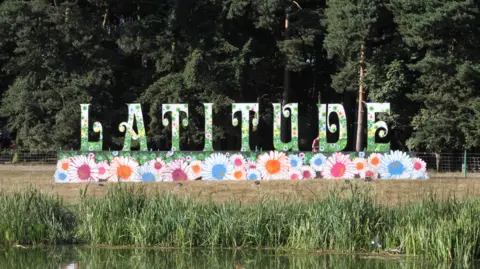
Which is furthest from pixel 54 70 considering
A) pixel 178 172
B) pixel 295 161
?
pixel 295 161

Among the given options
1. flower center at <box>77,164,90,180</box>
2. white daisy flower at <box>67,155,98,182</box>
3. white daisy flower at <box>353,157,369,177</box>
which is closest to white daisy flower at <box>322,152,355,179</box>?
white daisy flower at <box>353,157,369,177</box>

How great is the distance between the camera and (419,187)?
26.4m

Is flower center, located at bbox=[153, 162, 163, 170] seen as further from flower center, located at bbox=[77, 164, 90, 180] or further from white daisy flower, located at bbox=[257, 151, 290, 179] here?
white daisy flower, located at bbox=[257, 151, 290, 179]

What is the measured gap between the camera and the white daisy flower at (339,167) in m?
28.8

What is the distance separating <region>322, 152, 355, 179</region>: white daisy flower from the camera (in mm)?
28766

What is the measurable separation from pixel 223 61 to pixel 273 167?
14.0m

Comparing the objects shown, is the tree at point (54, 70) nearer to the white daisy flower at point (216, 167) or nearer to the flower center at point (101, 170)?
the flower center at point (101, 170)

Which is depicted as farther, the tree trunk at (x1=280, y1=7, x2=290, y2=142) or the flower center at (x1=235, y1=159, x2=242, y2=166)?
the tree trunk at (x1=280, y1=7, x2=290, y2=142)

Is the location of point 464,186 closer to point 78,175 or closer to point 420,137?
point 420,137

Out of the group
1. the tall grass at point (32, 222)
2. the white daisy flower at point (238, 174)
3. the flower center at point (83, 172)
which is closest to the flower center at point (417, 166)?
the white daisy flower at point (238, 174)

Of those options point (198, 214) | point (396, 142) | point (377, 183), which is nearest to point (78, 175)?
point (377, 183)

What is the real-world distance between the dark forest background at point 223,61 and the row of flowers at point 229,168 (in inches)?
426

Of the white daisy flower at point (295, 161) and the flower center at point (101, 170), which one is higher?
the white daisy flower at point (295, 161)

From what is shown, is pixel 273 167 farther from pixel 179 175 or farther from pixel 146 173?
pixel 146 173
